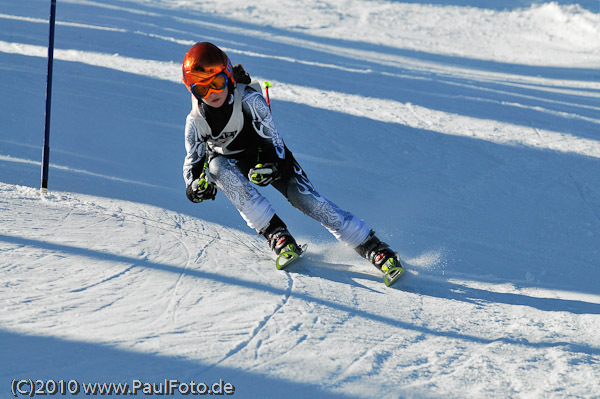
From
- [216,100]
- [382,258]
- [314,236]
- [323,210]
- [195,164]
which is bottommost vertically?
[314,236]

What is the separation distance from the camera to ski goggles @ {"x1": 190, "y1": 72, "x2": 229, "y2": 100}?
11.7ft

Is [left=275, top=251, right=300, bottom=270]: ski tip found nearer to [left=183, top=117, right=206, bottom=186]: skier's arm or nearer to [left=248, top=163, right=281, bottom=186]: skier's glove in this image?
[left=248, top=163, right=281, bottom=186]: skier's glove

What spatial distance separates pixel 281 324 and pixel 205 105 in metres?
1.56

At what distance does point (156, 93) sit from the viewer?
809cm

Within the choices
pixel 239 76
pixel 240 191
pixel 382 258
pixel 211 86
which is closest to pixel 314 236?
pixel 382 258

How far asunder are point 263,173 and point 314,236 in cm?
120

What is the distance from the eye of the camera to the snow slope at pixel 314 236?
265 centimetres

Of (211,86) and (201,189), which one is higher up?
(211,86)

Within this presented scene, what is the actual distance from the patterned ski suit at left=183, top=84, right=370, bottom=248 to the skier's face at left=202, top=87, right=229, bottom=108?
5 cm

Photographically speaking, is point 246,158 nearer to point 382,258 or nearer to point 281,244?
point 281,244

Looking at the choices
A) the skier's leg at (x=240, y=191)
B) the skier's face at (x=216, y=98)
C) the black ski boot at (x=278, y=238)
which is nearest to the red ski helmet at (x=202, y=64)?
the skier's face at (x=216, y=98)

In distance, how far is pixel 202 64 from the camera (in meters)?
3.49

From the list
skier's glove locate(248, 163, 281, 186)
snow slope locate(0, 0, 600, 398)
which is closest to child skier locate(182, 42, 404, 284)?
skier's glove locate(248, 163, 281, 186)

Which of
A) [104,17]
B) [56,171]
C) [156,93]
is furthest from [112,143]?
[104,17]
